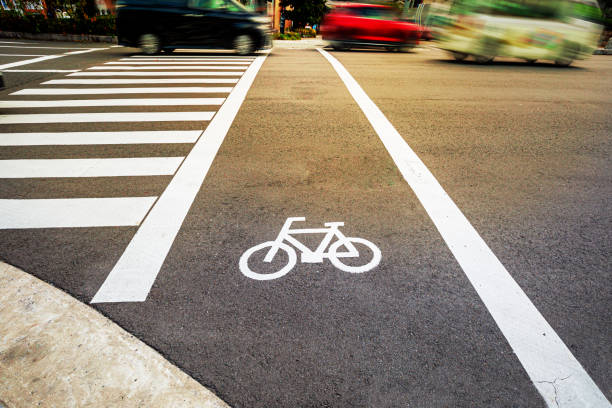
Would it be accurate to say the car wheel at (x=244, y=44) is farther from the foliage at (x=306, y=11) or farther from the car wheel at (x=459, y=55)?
the foliage at (x=306, y=11)

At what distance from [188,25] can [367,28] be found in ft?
24.6

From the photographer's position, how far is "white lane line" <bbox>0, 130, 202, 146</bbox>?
18.0 ft

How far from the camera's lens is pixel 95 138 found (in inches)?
221

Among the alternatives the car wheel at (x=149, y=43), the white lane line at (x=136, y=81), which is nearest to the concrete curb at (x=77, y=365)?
the white lane line at (x=136, y=81)

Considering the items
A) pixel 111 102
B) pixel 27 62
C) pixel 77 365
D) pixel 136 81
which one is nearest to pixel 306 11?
pixel 27 62

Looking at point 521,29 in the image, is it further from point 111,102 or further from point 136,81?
point 111,102

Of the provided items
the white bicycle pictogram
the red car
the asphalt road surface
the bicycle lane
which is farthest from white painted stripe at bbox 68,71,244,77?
the white bicycle pictogram

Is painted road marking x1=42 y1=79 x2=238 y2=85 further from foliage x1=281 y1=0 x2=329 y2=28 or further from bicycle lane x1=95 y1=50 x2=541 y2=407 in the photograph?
foliage x1=281 y1=0 x2=329 y2=28

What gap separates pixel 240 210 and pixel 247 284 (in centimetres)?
114

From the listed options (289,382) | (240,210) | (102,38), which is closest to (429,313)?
(289,382)

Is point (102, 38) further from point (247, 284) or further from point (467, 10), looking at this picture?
point (247, 284)

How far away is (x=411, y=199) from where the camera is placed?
4008 mm

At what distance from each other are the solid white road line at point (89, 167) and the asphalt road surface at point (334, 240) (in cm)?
3

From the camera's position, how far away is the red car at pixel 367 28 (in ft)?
51.9
